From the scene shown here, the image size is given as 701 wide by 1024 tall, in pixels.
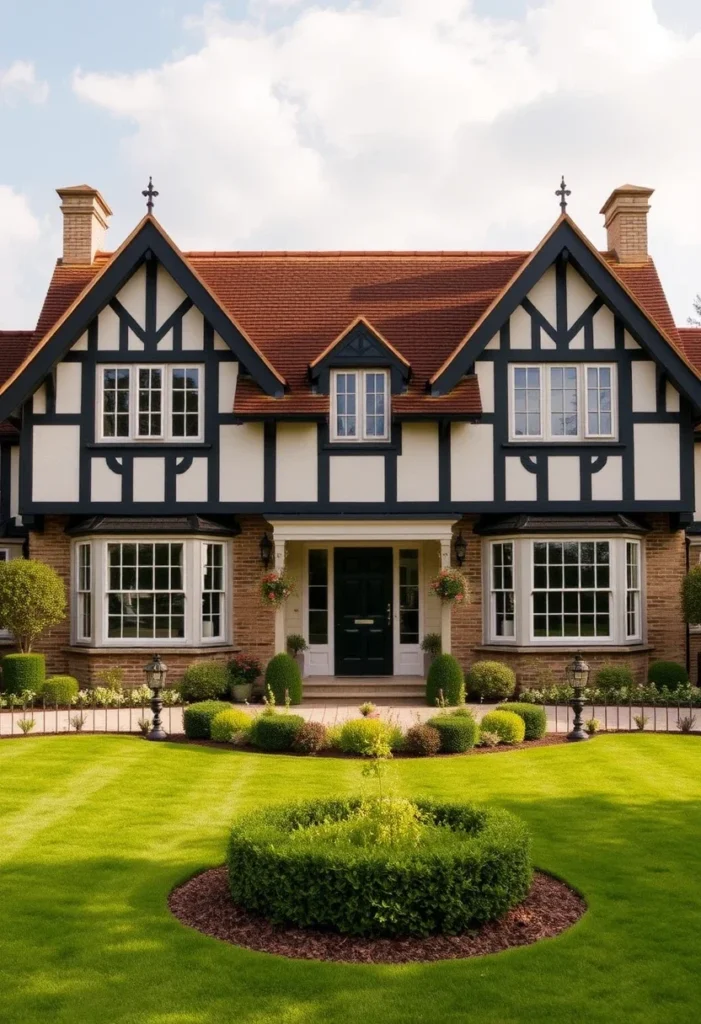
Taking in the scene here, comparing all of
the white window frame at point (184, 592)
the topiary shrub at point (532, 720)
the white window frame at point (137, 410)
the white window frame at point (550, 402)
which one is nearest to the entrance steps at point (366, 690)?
the white window frame at point (184, 592)

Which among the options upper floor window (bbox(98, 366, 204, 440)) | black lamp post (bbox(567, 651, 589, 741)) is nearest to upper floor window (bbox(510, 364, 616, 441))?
upper floor window (bbox(98, 366, 204, 440))

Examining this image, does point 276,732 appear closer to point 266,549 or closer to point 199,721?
point 199,721

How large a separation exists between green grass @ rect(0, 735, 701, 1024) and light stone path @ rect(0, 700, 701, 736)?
283cm

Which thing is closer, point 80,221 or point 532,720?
point 532,720

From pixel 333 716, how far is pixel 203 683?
3039 mm

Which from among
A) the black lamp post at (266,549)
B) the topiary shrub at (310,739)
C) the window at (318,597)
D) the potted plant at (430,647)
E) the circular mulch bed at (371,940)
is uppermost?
the black lamp post at (266,549)

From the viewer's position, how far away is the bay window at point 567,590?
73.8 feet

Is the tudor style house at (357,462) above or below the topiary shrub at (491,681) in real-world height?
above

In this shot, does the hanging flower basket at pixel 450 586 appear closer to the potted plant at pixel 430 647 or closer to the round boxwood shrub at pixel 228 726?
the potted plant at pixel 430 647

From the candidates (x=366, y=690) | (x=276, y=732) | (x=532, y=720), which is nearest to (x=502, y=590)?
(x=366, y=690)

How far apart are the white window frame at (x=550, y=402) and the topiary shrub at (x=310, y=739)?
30.3ft

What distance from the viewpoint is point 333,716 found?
19.7 meters

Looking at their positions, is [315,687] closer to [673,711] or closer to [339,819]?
[673,711]

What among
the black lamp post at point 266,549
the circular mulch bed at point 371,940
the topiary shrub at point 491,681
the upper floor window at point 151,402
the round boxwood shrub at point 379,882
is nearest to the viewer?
the circular mulch bed at point 371,940
